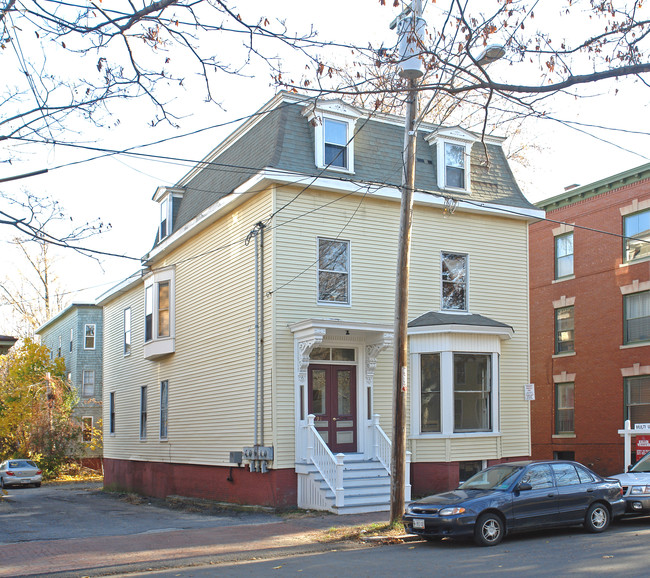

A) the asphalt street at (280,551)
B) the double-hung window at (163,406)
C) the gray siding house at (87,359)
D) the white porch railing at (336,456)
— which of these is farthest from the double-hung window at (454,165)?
the gray siding house at (87,359)

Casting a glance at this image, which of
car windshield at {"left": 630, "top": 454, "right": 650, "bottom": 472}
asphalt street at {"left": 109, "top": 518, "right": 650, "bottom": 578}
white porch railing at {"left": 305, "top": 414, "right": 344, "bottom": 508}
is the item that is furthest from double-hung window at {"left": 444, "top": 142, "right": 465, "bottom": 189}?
asphalt street at {"left": 109, "top": 518, "right": 650, "bottom": 578}

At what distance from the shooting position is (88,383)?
47781 millimetres

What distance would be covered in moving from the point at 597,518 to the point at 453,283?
8760 millimetres

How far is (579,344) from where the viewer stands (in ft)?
96.3

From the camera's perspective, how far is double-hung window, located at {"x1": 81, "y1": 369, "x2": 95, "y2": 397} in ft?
156

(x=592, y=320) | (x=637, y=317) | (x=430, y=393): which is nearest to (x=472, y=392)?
Result: (x=430, y=393)

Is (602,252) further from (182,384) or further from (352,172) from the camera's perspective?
(182,384)

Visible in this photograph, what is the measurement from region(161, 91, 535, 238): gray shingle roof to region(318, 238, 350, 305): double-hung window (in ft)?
5.94

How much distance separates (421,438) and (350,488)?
3.19m

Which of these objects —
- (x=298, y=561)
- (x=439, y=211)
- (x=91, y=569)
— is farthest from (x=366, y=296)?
(x=91, y=569)

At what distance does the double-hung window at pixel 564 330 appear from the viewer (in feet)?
98.1

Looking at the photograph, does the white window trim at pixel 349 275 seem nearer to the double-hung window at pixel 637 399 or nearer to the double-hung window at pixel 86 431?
the double-hung window at pixel 637 399

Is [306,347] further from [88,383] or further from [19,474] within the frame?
[88,383]

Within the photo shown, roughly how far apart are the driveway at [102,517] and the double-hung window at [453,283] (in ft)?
25.6
